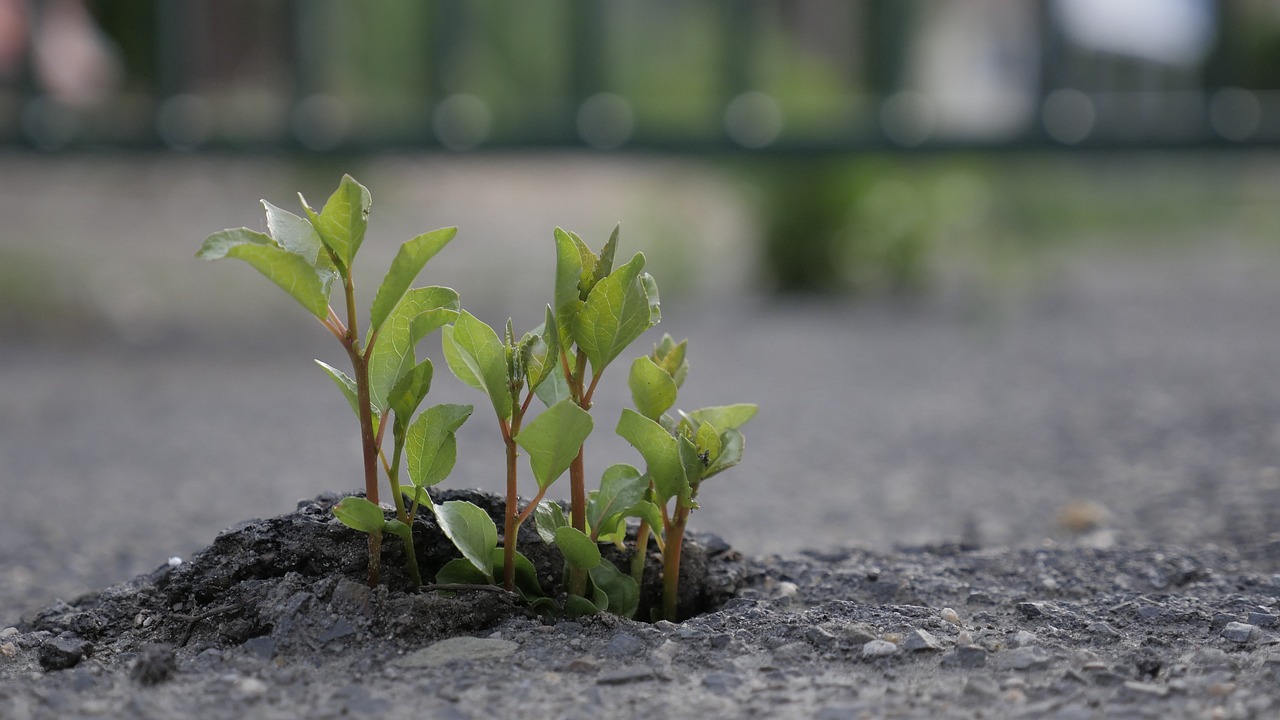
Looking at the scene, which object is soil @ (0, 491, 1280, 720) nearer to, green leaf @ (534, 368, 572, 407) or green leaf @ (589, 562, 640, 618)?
green leaf @ (589, 562, 640, 618)

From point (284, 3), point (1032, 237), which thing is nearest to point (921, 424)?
point (284, 3)

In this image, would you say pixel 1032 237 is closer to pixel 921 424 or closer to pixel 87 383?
pixel 921 424

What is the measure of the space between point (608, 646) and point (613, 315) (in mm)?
321

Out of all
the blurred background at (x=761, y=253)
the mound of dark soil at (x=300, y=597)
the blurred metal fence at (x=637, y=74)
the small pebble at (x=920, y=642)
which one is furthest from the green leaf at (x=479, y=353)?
the blurred metal fence at (x=637, y=74)

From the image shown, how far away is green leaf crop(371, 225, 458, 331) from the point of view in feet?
3.61

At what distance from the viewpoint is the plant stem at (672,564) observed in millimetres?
1236

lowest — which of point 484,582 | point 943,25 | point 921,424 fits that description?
point 921,424

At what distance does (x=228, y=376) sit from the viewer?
3656mm

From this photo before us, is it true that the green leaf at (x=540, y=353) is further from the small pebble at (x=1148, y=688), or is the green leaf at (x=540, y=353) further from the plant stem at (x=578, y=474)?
the small pebble at (x=1148, y=688)

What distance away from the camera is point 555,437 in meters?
1.14

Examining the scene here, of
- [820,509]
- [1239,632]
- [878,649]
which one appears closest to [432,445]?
[878,649]

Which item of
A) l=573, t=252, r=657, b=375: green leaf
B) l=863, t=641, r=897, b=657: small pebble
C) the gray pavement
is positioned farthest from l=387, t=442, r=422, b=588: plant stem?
the gray pavement

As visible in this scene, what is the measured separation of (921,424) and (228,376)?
207cm

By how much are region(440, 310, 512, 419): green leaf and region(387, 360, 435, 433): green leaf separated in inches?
1.2
